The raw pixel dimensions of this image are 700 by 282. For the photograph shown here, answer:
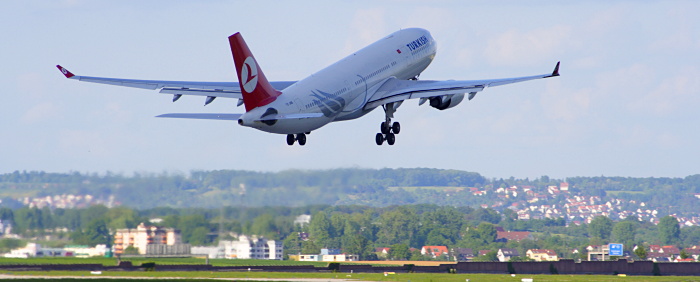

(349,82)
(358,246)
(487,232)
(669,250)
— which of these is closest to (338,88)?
(349,82)

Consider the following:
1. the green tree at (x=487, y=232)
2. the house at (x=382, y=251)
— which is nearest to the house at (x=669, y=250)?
the green tree at (x=487, y=232)

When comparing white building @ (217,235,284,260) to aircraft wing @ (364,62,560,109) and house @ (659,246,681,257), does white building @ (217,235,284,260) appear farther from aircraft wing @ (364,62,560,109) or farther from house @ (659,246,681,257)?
house @ (659,246,681,257)

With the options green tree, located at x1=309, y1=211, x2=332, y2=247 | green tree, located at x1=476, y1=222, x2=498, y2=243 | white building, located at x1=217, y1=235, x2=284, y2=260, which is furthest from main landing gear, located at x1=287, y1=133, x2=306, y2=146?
green tree, located at x1=476, y1=222, x2=498, y2=243

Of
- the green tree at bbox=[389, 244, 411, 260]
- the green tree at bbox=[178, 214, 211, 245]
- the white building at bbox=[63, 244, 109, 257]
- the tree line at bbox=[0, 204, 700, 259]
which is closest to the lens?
the white building at bbox=[63, 244, 109, 257]

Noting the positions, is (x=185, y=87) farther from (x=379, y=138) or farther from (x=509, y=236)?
(x=509, y=236)

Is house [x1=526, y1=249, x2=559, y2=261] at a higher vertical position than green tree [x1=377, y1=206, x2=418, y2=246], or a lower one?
lower

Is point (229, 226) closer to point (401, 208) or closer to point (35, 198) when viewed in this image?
point (35, 198)

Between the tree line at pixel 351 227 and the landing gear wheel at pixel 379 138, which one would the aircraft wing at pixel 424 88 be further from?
the tree line at pixel 351 227
